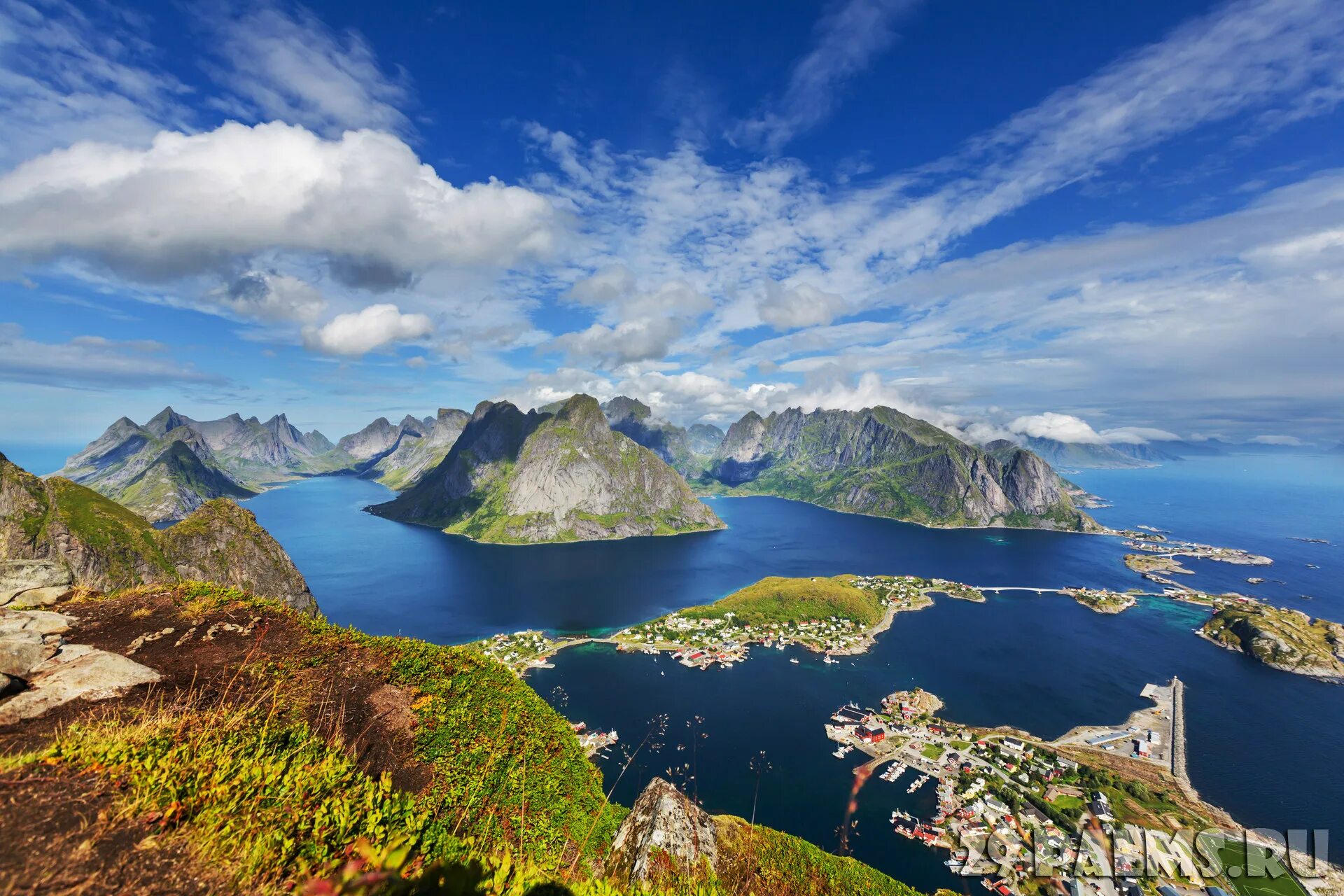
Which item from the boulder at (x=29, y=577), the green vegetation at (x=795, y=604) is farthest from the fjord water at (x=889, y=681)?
the boulder at (x=29, y=577)

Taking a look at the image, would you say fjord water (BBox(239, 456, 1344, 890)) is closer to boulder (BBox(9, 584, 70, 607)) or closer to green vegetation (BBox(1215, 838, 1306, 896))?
green vegetation (BBox(1215, 838, 1306, 896))

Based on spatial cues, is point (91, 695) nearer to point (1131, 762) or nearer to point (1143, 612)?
point (1131, 762)

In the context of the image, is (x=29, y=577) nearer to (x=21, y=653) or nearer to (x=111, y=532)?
(x=21, y=653)

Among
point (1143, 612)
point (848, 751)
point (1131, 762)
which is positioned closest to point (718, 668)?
point (848, 751)

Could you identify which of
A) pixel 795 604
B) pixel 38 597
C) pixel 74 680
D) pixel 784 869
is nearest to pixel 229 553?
pixel 38 597

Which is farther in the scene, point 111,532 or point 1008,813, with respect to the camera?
point 111,532

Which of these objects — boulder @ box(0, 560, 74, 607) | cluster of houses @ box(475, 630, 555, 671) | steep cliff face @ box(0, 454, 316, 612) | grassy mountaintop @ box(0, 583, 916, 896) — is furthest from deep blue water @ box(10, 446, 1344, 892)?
boulder @ box(0, 560, 74, 607)

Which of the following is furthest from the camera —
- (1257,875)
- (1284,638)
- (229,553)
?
(1284,638)
